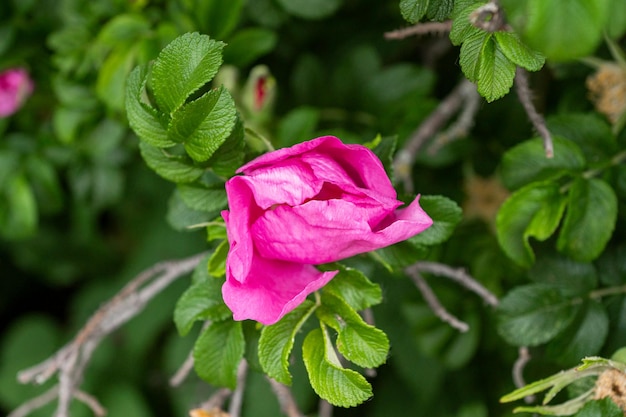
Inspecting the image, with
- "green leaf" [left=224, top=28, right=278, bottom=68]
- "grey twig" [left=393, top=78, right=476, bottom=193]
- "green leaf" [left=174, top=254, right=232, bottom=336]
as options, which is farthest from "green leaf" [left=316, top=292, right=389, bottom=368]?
"green leaf" [left=224, top=28, right=278, bottom=68]

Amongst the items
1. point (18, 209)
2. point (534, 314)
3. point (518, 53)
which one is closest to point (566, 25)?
point (518, 53)

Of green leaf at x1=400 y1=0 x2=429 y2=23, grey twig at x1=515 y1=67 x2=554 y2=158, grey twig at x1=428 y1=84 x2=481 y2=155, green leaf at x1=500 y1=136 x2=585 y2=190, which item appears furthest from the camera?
grey twig at x1=428 y1=84 x2=481 y2=155

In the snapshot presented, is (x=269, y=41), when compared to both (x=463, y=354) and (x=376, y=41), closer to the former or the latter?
(x=376, y=41)

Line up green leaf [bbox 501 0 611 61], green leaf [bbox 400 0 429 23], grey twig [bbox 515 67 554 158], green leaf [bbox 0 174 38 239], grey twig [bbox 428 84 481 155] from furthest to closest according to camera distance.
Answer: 1. green leaf [bbox 0 174 38 239]
2. grey twig [bbox 428 84 481 155]
3. grey twig [bbox 515 67 554 158]
4. green leaf [bbox 400 0 429 23]
5. green leaf [bbox 501 0 611 61]

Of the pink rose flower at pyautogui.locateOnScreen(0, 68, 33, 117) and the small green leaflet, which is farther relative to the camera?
the pink rose flower at pyautogui.locateOnScreen(0, 68, 33, 117)

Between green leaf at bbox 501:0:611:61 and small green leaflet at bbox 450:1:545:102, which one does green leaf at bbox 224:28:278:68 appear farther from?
green leaf at bbox 501:0:611:61

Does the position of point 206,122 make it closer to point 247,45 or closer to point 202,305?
point 202,305

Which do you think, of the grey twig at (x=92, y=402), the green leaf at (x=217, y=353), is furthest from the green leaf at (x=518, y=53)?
the grey twig at (x=92, y=402)

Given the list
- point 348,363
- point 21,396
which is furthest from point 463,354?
point 21,396
